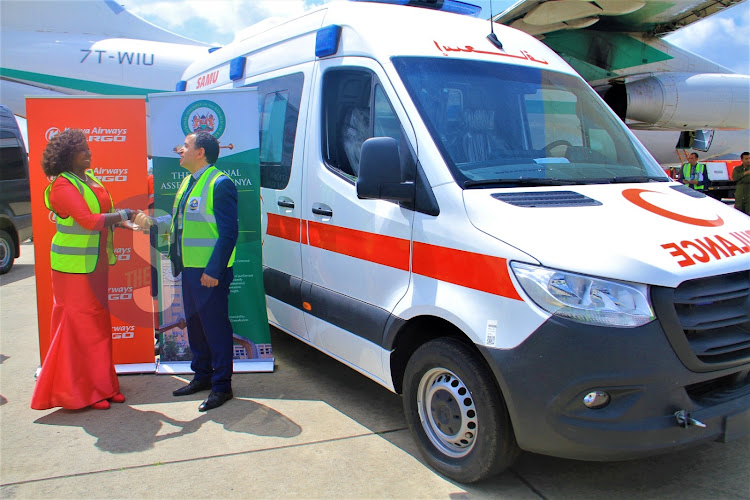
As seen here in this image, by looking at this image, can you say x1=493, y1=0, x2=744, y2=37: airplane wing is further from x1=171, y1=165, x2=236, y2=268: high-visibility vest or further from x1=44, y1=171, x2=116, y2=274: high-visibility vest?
x1=44, y1=171, x2=116, y2=274: high-visibility vest

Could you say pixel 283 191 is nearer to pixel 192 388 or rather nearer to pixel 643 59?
pixel 192 388

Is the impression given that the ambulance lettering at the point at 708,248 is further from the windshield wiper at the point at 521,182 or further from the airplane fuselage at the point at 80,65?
the airplane fuselage at the point at 80,65

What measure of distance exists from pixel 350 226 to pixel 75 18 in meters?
16.0

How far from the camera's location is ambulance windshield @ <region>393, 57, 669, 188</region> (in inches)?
135

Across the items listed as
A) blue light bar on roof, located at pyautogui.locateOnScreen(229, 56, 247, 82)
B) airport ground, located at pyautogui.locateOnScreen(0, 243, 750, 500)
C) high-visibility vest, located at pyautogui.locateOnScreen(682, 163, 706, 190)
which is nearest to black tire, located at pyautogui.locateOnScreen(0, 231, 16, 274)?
airport ground, located at pyautogui.locateOnScreen(0, 243, 750, 500)

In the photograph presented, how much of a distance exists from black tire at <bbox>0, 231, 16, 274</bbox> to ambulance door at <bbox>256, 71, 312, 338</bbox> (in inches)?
276

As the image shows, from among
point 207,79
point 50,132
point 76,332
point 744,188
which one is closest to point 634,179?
point 76,332

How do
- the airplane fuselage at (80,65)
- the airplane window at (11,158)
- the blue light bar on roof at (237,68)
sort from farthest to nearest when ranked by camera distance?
1. the airplane fuselage at (80,65)
2. the airplane window at (11,158)
3. the blue light bar on roof at (237,68)

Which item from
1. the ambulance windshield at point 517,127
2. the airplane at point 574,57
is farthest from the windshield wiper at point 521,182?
the airplane at point 574,57

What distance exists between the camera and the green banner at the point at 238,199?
16.2ft

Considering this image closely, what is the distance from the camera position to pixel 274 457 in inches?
143

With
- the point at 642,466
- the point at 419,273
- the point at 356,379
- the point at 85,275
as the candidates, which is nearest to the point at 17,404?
the point at 85,275

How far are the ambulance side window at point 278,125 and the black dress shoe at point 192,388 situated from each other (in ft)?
5.45

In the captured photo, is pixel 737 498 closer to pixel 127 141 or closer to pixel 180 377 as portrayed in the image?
pixel 180 377
